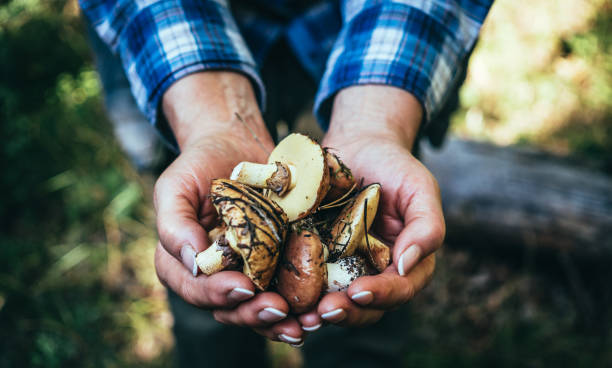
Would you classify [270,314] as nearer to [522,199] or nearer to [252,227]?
[252,227]

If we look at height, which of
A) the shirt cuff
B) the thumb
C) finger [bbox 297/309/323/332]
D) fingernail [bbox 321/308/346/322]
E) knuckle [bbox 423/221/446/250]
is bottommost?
finger [bbox 297/309/323/332]

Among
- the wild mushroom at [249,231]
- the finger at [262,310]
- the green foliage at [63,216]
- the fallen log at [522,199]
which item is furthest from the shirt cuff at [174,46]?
the green foliage at [63,216]

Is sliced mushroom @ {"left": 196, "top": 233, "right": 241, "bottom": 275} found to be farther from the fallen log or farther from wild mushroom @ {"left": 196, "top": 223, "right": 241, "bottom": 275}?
the fallen log

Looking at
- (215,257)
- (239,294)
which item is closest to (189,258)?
(215,257)

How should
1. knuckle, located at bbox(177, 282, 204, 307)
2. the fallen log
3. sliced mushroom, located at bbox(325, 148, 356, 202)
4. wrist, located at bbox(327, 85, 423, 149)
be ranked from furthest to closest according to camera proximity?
the fallen log
wrist, located at bbox(327, 85, 423, 149)
sliced mushroom, located at bbox(325, 148, 356, 202)
knuckle, located at bbox(177, 282, 204, 307)

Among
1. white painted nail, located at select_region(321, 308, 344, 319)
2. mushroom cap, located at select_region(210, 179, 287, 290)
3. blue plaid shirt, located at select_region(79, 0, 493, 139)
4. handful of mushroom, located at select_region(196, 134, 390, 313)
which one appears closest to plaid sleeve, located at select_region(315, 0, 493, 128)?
blue plaid shirt, located at select_region(79, 0, 493, 139)

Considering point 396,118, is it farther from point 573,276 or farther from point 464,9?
point 573,276
